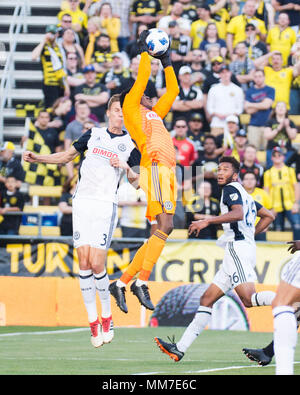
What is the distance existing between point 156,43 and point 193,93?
928cm

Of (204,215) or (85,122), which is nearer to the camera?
(204,215)

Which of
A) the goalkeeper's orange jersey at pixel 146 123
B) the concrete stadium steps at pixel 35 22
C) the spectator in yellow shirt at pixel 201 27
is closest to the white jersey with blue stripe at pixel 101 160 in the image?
the goalkeeper's orange jersey at pixel 146 123

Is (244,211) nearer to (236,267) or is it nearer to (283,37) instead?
(236,267)

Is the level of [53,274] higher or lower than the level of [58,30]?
lower

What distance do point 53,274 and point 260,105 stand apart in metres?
6.11

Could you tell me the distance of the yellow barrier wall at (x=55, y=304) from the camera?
17.2 m

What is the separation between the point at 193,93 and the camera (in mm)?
20516

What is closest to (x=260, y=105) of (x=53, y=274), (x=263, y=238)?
(x=263, y=238)

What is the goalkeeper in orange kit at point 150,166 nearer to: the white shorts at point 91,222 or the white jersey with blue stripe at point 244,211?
the white shorts at point 91,222

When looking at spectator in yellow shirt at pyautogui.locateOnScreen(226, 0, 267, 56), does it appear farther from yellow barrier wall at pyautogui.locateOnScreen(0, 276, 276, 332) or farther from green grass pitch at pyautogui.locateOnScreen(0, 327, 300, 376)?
green grass pitch at pyautogui.locateOnScreen(0, 327, 300, 376)

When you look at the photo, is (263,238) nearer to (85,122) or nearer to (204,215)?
(204,215)

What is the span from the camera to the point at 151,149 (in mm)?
11289

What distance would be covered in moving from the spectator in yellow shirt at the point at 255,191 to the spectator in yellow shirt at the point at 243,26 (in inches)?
176

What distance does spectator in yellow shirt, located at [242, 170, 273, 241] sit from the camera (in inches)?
704
